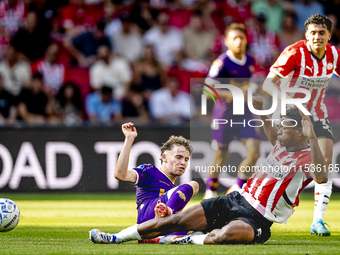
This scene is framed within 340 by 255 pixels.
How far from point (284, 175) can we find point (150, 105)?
6.17 metres

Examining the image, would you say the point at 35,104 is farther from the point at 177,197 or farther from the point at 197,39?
the point at 177,197

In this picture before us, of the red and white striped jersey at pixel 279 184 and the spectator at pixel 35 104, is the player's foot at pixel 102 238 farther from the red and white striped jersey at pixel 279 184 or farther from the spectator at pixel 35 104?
the spectator at pixel 35 104

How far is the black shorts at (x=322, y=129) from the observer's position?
534 centimetres

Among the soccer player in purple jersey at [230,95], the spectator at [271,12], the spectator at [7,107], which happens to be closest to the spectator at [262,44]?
the spectator at [271,12]

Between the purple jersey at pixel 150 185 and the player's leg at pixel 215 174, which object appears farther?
the player's leg at pixel 215 174

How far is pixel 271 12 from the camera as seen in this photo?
12.1 metres

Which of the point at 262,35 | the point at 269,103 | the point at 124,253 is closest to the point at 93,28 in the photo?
the point at 262,35

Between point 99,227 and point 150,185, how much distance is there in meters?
1.41

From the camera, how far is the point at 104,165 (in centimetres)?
873

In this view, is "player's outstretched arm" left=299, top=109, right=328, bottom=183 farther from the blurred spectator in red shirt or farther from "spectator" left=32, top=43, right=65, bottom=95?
the blurred spectator in red shirt

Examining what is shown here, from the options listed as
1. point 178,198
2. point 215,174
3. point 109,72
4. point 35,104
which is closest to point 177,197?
point 178,198

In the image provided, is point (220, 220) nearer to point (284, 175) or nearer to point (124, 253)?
point (284, 175)

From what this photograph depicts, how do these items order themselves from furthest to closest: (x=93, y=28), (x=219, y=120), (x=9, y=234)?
(x=93, y=28) → (x=219, y=120) → (x=9, y=234)

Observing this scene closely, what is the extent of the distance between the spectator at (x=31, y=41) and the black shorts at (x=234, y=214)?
24.7 ft
